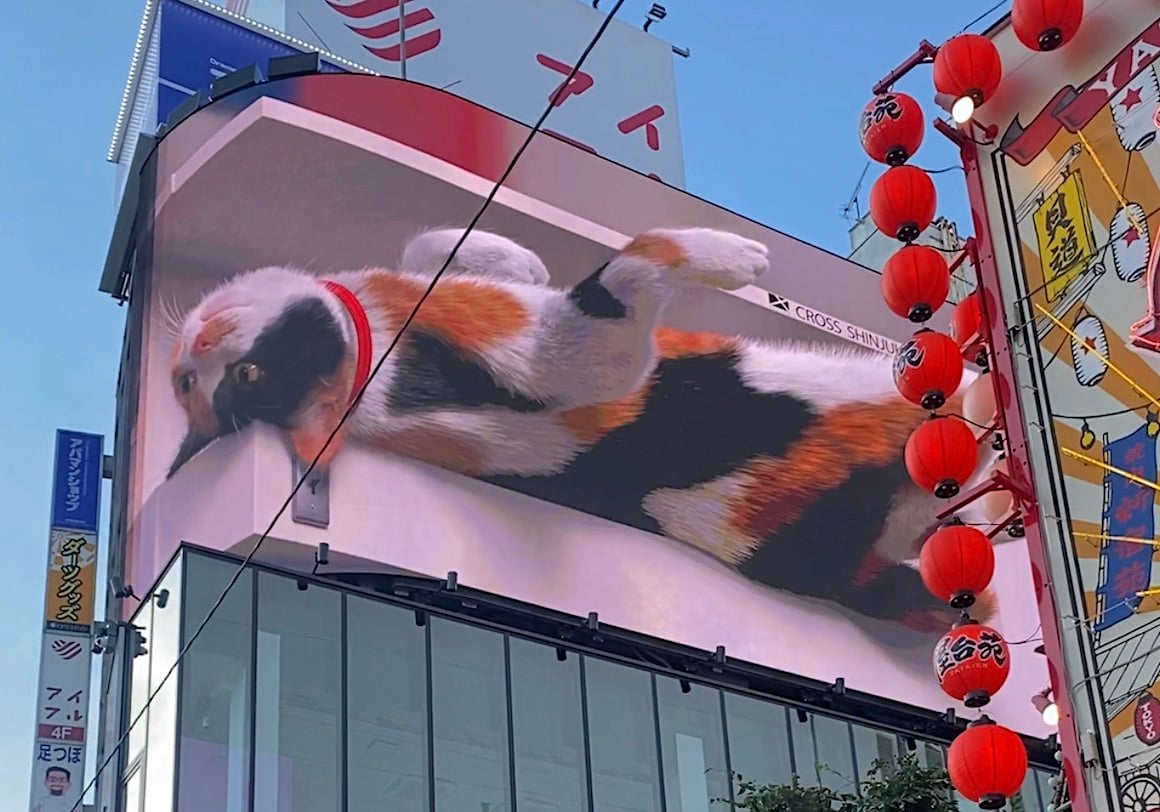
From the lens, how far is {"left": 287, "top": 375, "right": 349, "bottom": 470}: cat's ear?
2617cm

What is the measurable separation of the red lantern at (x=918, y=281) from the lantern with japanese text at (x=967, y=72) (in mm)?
1355

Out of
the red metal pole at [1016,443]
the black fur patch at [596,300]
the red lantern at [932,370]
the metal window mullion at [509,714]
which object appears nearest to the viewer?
the red metal pole at [1016,443]

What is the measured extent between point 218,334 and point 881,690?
14.3 metres

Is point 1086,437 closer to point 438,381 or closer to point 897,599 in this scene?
point 438,381

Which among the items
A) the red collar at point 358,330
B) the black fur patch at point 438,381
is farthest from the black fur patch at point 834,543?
the red collar at point 358,330

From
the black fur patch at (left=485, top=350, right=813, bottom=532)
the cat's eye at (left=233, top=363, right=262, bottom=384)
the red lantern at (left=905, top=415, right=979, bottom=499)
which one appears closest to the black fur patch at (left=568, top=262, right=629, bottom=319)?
the black fur patch at (left=485, top=350, right=813, bottom=532)

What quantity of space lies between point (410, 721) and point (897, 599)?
39.6 feet

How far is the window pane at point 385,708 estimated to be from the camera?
23.9m

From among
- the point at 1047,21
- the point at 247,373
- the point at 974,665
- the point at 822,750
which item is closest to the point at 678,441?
the point at 822,750

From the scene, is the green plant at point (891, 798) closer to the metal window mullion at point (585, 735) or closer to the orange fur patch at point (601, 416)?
the metal window mullion at point (585, 735)

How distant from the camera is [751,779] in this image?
2773 cm

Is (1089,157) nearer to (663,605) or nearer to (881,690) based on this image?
(663,605)

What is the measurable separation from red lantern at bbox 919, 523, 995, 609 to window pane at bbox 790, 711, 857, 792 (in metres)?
14.8

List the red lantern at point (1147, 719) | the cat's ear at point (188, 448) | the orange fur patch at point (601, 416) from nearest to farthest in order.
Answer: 1. the red lantern at point (1147, 719)
2. the cat's ear at point (188, 448)
3. the orange fur patch at point (601, 416)
